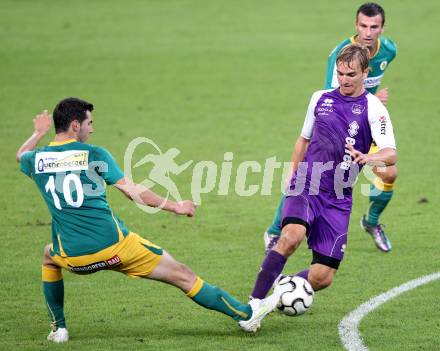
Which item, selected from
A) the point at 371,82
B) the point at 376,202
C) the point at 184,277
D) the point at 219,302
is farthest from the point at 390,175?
the point at 184,277

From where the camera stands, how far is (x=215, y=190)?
47.1 feet

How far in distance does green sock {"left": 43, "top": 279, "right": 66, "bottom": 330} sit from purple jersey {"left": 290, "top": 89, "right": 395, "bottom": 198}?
2.24 meters

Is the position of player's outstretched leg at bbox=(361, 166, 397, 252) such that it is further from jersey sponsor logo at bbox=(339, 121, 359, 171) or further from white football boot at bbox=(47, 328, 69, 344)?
white football boot at bbox=(47, 328, 69, 344)

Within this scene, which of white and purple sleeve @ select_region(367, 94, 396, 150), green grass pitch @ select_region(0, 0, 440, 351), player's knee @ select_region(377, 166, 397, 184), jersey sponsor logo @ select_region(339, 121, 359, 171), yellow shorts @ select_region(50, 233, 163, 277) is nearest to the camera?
yellow shorts @ select_region(50, 233, 163, 277)

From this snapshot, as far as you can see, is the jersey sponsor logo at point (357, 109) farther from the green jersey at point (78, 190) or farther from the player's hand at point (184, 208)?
the green jersey at point (78, 190)

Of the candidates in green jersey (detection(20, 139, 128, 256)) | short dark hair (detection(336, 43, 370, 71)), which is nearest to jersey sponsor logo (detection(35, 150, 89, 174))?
green jersey (detection(20, 139, 128, 256))

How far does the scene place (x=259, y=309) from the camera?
8297 millimetres

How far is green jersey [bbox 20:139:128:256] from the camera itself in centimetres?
777

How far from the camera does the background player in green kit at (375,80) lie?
1077 cm

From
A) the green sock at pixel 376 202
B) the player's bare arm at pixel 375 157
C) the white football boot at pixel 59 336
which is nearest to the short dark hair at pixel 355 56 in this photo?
the player's bare arm at pixel 375 157

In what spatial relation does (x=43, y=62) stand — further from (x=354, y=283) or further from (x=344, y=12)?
(x=354, y=283)

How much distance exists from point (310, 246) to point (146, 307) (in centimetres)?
173

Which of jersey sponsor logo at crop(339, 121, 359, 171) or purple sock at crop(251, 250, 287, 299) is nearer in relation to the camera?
purple sock at crop(251, 250, 287, 299)

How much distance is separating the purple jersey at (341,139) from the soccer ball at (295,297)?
860 millimetres
